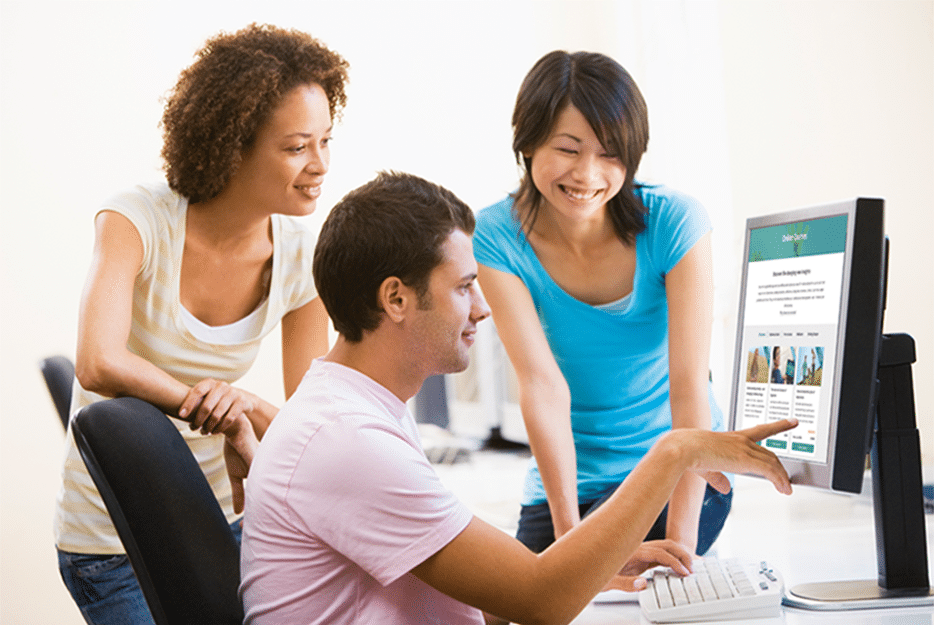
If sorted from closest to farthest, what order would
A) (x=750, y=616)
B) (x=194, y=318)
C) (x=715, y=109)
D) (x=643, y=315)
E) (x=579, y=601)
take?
(x=579, y=601) → (x=750, y=616) → (x=194, y=318) → (x=643, y=315) → (x=715, y=109)

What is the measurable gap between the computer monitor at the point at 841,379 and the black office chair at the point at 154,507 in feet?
2.38

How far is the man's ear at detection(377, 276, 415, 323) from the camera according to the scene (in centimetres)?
102

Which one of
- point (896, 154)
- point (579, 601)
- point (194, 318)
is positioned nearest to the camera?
point (579, 601)

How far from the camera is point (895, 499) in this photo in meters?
1.12

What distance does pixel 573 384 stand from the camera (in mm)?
1633

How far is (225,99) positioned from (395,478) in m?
0.79

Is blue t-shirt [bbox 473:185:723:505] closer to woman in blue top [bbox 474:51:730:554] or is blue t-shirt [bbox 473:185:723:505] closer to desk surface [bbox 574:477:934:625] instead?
woman in blue top [bbox 474:51:730:554]

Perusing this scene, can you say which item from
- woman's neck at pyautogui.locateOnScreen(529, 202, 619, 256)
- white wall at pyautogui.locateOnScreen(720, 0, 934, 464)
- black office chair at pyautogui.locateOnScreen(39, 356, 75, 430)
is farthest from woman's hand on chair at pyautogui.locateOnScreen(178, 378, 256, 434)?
white wall at pyautogui.locateOnScreen(720, 0, 934, 464)

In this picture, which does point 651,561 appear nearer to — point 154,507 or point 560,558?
point 560,558

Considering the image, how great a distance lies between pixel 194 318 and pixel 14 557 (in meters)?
2.15

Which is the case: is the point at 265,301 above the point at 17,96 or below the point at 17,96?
below

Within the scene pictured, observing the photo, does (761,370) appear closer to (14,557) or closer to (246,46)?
(246,46)

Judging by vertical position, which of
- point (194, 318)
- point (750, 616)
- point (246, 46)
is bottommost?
point (750, 616)

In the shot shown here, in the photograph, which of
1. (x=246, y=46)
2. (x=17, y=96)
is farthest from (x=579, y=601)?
(x=17, y=96)
